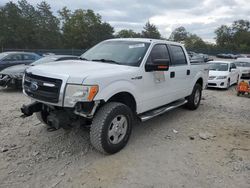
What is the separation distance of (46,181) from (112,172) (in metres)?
0.92

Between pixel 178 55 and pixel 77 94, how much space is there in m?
3.33

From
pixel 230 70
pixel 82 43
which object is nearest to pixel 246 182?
pixel 230 70

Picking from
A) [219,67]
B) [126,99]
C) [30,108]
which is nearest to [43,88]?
[30,108]

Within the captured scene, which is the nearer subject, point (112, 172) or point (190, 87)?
point (112, 172)

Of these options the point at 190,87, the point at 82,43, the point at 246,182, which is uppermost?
the point at 82,43

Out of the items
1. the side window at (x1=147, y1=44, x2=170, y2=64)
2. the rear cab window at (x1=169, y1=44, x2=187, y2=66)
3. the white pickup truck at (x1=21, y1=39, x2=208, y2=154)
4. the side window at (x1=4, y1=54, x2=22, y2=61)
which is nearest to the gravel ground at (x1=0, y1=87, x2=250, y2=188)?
the white pickup truck at (x1=21, y1=39, x2=208, y2=154)

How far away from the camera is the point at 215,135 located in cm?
512

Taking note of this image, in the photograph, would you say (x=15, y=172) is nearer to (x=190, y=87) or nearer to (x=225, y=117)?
(x=190, y=87)

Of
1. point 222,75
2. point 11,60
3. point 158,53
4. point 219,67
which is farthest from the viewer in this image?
point 219,67

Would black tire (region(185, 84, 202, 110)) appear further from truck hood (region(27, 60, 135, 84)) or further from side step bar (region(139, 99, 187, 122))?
truck hood (region(27, 60, 135, 84))

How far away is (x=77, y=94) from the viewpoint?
3.41 metres

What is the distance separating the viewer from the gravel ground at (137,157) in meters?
3.34

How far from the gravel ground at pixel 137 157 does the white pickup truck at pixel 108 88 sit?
42 cm

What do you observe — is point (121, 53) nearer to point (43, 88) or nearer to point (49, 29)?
point (43, 88)
